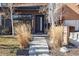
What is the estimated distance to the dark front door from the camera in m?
2.10

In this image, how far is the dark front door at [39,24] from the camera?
2102mm

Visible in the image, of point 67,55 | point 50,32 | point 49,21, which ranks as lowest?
point 67,55

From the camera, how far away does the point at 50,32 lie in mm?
2131

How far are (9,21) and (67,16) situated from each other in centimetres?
75

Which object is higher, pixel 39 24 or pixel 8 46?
pixel 39 24

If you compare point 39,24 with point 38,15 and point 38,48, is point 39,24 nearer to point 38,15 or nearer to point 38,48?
point 38,15

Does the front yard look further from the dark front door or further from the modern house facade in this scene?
the dark front door

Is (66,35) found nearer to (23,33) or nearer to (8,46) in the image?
(23,33)

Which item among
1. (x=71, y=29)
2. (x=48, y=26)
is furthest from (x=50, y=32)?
(x=71, y=29)

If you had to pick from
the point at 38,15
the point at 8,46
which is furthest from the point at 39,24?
the point at 8,46

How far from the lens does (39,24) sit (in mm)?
2119

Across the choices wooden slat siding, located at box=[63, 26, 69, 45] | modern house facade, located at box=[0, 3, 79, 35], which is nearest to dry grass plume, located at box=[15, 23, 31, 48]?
modern house facade, located at box=[0, 3, 79, 35]

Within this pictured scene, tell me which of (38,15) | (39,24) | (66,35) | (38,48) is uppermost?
(38,15)

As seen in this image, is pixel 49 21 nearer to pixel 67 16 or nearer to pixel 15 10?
pixel 67 16
